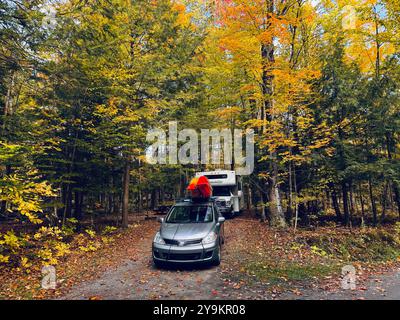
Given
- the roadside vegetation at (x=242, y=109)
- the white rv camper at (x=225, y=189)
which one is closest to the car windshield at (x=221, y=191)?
the white rv camper at (x=225, y=189)

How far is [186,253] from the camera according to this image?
7.38m

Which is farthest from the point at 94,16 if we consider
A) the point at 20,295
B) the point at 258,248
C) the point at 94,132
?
the point at 258,248

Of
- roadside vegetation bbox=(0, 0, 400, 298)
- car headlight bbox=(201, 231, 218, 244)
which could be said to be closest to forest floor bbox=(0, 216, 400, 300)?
roadside vegetation bbox=(0, 0, 400, 298)

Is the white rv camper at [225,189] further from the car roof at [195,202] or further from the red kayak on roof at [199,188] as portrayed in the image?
the car roof at [195,202]

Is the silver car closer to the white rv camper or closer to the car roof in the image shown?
the car roof

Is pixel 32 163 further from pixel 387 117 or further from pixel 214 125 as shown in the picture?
pixel 387 117

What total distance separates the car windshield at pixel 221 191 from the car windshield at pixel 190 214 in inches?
376

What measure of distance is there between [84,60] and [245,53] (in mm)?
7738

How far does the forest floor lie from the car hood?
1014mm

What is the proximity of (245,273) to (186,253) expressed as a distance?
70.9 inches

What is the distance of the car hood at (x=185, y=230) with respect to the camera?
7615 millimetres

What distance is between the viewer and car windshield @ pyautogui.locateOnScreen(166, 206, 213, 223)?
8750 mm

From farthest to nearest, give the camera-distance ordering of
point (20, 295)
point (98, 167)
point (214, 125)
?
point (214, 125) → point (98, 167) → point (20, 295)

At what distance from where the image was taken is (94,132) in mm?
11898
